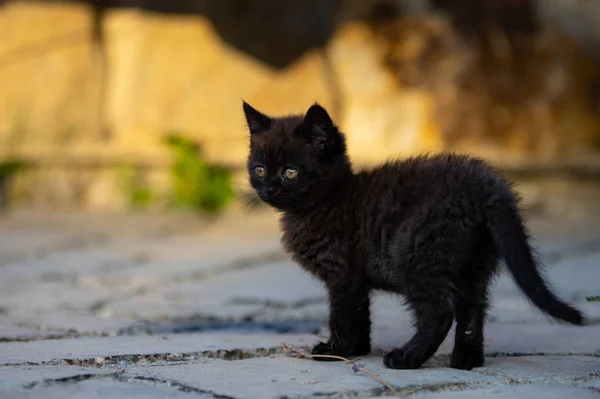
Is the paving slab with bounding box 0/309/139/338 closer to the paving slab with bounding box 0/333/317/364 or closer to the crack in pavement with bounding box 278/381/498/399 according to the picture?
the paving slab with bounding box 0/333/317/364

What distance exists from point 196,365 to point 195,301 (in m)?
1.62

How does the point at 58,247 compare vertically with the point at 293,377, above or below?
above

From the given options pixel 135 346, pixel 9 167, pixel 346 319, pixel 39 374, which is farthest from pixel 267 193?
pixel 9 167

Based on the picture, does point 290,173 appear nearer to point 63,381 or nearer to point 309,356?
point 309,356

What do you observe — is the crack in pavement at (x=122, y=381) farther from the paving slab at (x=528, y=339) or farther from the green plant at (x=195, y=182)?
the green plant at (x=195, y=182)

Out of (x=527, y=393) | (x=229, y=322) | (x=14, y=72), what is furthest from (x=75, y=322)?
(x=14, y=72)

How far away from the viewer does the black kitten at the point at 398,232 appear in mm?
2451

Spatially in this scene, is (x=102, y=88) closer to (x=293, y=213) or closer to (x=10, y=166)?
(x=10, y=166)

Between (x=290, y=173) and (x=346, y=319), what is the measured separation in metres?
0.51

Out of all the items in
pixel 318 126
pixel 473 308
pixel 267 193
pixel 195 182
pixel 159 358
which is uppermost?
pixel 195 182

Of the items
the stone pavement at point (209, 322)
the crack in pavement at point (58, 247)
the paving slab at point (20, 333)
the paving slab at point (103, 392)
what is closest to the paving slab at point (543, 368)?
the stone pavement at point (209, 322)

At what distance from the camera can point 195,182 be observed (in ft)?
22.4

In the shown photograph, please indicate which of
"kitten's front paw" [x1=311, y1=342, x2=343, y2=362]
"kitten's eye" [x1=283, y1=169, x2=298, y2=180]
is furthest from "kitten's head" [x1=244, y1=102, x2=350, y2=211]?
"kitten's front paw" [x1=311, y1=342, x2=343, y2=362]

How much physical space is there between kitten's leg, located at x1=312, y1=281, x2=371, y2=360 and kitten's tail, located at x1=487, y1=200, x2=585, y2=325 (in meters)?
0.51
